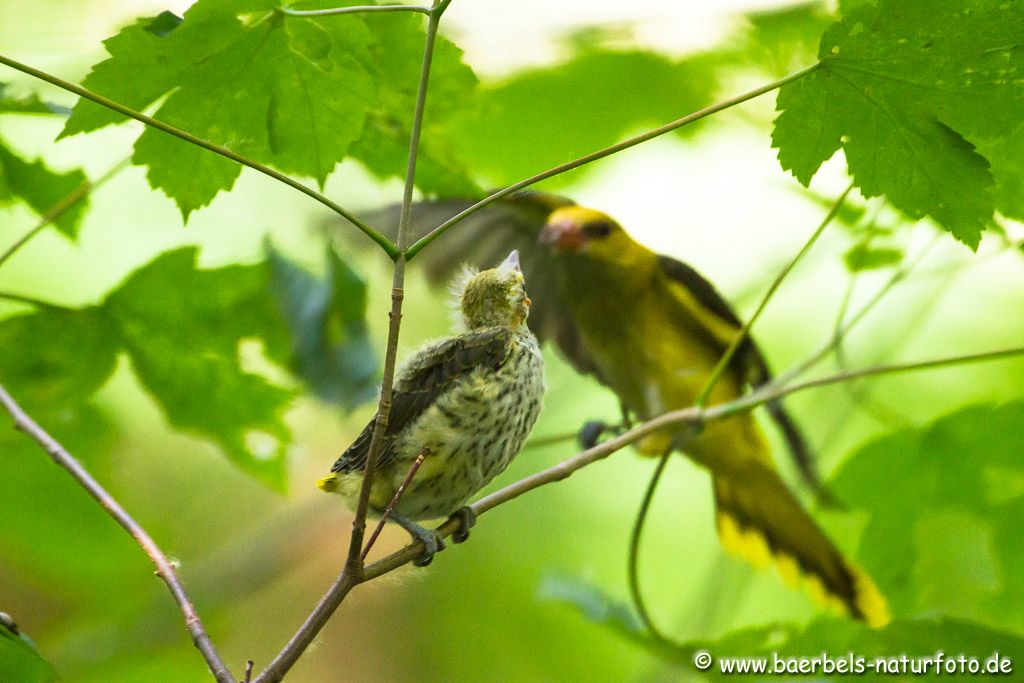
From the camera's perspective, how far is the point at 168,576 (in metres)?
1.00

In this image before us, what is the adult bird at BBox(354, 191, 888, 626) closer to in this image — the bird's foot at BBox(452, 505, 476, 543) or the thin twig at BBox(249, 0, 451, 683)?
the bird's foot at BBox(452, 505, 476, 543)

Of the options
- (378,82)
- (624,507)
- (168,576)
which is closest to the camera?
(168,576)

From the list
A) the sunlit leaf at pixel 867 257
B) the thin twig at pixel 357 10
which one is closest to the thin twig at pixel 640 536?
the sunlit leaf at pixel 867 257

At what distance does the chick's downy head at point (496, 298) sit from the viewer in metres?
1.07

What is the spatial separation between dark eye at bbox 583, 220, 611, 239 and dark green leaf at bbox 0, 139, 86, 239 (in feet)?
3.13

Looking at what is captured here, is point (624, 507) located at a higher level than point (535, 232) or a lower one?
lower

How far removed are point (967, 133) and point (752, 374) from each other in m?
1.44

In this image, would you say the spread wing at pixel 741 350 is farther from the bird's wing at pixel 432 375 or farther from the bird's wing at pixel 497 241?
the bird's wing at pixel 432 375

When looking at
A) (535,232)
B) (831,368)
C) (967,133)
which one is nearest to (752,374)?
(535,232)

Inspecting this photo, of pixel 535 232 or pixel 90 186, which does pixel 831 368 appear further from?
pixel 90 186

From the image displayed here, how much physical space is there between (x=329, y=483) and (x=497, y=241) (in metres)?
1.03

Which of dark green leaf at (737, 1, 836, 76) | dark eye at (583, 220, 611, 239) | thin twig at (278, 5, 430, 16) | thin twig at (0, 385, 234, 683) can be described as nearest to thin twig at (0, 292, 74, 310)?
thin twig at (0, 385, 234, 683)

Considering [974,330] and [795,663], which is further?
[974,330]

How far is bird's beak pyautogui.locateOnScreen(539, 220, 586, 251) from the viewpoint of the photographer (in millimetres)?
1832
